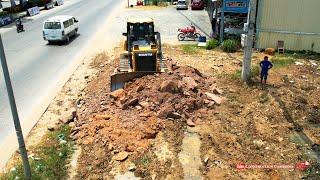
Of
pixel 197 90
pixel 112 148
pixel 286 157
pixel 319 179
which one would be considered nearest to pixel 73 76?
pixel 197 90

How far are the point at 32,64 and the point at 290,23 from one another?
56.8 feet

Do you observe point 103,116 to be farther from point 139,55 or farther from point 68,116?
point 139,55

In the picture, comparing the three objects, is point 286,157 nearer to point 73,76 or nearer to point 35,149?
point 35,149

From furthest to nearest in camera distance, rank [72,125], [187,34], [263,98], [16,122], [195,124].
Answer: [187,34], [263,98], [72,125], [195,124], [16,122]

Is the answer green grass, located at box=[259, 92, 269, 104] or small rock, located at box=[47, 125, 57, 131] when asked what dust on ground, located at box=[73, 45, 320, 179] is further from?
small rock, located at box=[47, 125, 57, 131]

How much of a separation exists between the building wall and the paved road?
43.6ft

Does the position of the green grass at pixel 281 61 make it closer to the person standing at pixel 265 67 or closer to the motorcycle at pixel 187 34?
the person standing at pixel 265 67

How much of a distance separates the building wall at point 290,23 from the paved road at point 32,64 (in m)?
13.3

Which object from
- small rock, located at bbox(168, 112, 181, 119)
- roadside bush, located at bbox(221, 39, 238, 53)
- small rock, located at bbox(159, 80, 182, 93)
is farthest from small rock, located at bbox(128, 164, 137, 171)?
roadside bush, located at bbox(221, 39, 238, 53)

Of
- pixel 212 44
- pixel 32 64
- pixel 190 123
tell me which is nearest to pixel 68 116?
pixel 190 123

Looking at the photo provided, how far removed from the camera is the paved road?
17.1m

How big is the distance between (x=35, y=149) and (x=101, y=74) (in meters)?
8.52

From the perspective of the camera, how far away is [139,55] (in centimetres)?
1792

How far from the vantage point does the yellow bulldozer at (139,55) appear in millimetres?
17188
